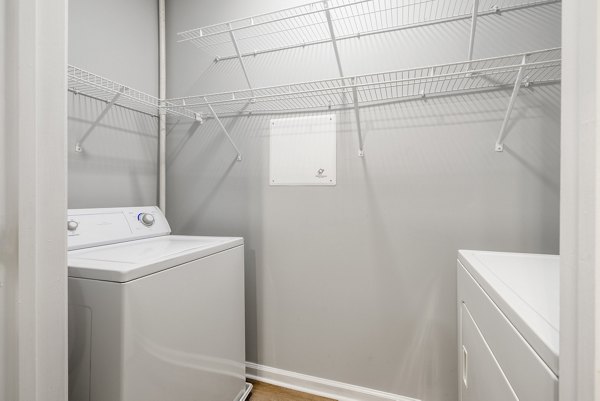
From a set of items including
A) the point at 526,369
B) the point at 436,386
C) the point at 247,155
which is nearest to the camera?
the point at 526,369

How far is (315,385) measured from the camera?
1.53 m

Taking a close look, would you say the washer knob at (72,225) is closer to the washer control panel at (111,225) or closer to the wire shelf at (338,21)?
the washer control panel at (111,225)

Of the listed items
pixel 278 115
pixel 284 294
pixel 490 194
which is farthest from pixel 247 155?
pixel 490 194

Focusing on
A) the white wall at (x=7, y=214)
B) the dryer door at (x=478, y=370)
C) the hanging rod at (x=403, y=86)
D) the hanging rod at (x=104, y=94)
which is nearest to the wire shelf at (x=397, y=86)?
the hanging rod at (x=403, y=86)

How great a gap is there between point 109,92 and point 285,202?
1.11 m

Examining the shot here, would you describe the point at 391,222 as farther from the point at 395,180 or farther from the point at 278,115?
the point at 278,115

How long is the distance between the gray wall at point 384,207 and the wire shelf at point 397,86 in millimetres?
55

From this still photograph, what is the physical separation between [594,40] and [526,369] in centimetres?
54

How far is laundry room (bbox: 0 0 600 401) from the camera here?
0.55 meters

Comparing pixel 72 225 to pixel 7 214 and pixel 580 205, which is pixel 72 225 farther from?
pixel 580 205

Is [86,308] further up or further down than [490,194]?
further down

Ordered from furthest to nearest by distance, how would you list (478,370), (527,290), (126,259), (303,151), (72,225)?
(303,151)
(72,225)
(126,259)
(478,370)
(527,290)

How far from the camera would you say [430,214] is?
135cm

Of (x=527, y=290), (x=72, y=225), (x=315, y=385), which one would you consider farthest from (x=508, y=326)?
(x=72, y=225)
